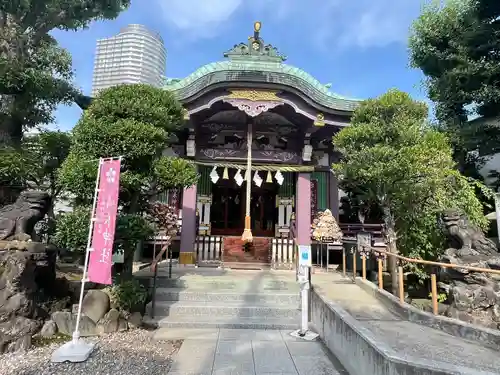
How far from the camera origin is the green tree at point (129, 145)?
251 inches

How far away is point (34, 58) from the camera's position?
9.40 meters

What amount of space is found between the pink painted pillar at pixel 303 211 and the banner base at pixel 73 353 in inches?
293

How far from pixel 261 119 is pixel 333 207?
14.2 feet

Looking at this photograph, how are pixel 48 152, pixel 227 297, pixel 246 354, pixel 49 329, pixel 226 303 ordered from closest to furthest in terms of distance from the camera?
pixel 246 354, pixel 49 329, pixel 226 303, pixel 227 297, pixel 48 152

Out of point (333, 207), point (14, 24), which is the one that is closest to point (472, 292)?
point (333, 207)

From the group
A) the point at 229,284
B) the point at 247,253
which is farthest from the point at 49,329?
the point at 247,253

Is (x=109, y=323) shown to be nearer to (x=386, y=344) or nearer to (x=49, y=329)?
(x=49, y=329)

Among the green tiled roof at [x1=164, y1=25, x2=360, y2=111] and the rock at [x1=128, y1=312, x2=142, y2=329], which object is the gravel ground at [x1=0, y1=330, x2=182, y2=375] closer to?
the rock at [x1=128, y1=312, x2=142, y2=329]

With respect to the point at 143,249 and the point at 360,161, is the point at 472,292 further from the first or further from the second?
the point at 143,249

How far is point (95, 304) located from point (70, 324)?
519 millimetres

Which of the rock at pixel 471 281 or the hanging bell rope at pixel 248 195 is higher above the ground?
the hanging bell rope at pixel 248 195

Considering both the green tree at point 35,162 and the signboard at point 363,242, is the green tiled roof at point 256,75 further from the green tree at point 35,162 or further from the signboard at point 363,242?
the signboard at point 363,242

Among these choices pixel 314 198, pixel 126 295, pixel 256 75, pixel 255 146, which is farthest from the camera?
pixel 314 198

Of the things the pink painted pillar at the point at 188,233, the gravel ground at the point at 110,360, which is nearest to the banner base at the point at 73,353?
the gravel ground at the point at 110,360
